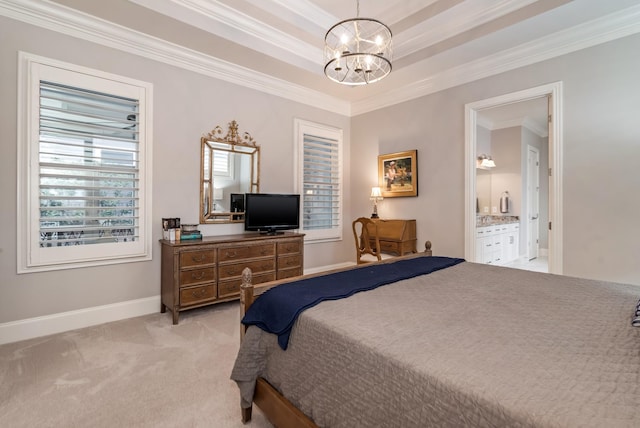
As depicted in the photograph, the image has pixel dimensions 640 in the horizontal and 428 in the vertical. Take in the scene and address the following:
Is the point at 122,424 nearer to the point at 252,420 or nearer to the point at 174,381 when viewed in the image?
the point at 174,381

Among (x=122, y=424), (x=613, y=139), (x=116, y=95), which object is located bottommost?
(x=122, y=424)

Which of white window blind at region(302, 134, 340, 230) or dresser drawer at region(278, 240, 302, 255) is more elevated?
white window blind at region(302, 134, 340, 230)

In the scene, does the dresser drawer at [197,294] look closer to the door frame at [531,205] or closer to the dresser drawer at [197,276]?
the dresser drawer at [197,276]

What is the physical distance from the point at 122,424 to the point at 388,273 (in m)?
1.82

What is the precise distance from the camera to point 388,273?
2.17m

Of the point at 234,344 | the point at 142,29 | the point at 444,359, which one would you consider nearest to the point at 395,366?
the point at 444,359

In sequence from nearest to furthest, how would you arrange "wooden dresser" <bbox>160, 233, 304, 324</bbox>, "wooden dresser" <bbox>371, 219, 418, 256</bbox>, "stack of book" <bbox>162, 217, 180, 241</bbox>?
"wooden dresser" <bbox>160, 233, 304, 324</bbox> < "stack of book" <bbox>162, 217, 180, 241</bbox> < "wooden dresser" <bbox>371, 219, 418, 256</bbox>

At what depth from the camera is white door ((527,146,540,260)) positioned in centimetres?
647

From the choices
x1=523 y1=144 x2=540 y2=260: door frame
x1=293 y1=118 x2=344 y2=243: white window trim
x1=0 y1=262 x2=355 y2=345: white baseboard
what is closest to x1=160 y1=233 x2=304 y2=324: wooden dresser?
x1=0 y1=262 x2=355 y2=345: white baseboard

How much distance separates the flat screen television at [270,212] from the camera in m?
3.93

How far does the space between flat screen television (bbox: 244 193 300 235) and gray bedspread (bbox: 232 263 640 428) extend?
2472mm

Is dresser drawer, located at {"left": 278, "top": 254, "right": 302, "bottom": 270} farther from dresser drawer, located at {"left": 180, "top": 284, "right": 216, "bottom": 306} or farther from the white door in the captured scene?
the white door

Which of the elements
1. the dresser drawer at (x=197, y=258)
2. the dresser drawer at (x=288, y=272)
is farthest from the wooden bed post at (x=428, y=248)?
the dresser drawer at (x=197, y=258)

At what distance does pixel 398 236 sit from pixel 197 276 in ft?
8.82
